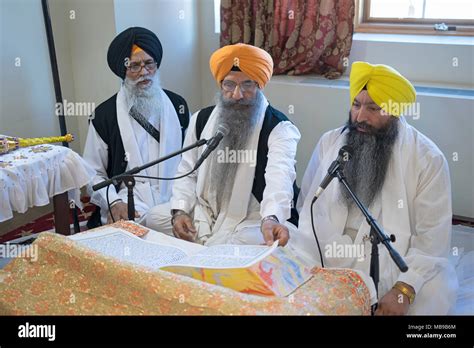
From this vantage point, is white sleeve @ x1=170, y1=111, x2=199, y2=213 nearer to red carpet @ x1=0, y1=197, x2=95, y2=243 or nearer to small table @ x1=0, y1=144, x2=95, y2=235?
small table @ x1=0, y1=144, x2=95, y2=235

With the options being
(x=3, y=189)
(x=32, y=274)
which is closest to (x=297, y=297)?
(x=32, y=274)

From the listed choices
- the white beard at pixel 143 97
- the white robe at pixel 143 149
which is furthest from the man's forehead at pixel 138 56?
the white robe at pixel 143 149

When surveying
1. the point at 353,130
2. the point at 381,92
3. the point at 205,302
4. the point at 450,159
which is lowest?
the point at 450,159

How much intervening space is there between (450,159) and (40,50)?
2891mm

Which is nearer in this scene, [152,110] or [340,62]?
[152,110]

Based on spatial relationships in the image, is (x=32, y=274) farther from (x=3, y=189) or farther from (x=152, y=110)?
(x=152, y=110)

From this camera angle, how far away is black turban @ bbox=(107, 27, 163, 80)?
3.44 meters

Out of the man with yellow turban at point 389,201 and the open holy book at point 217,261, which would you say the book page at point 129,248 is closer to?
the open holy book at point 217,261

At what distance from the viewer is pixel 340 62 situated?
14.2 feet

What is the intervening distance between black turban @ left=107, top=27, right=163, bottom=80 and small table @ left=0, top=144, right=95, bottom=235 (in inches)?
26.9

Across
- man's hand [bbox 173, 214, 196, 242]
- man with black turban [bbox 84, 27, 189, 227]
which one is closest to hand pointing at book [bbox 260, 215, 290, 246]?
man's hand [bbox 173, 214, 196, 242]

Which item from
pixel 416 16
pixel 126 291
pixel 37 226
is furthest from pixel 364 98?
pixel 37 226

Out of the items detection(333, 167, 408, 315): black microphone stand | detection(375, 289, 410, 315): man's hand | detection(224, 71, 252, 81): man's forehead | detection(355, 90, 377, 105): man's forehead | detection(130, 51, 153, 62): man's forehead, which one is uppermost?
detection(130, 51, 153, 62): man's forehead

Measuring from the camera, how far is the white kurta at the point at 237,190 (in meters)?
2.98
